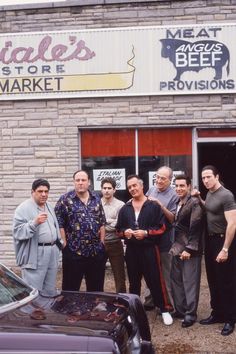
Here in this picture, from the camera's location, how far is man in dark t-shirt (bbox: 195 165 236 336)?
590cm

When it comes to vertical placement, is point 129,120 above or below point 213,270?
above

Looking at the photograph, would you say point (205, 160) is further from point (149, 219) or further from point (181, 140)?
point (149, 219)

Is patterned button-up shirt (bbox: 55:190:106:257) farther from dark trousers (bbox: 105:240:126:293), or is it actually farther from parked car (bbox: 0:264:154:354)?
parked car (bbox: 0:264:154:354)

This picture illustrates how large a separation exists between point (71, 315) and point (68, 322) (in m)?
0.17

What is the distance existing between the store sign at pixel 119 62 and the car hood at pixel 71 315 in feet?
18.3

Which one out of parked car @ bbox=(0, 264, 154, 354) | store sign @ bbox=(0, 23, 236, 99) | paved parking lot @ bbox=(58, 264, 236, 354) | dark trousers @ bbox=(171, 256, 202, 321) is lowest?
paved parking lot @ bbox=(58, 264, 236, 354)

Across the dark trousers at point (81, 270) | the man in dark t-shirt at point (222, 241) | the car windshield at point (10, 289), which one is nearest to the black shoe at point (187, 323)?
the man in dark t-shirt at point (222, 241)

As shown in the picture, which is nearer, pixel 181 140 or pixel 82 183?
pixel 82 183

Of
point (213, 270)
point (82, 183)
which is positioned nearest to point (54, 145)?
point (82, 183)

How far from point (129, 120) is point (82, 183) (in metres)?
3.50

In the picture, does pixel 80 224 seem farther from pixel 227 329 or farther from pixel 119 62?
pixel 119 62

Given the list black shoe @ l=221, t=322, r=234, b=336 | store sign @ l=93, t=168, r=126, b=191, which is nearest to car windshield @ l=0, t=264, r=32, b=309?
black shoe @ l=221, t=322, r=234, b=336

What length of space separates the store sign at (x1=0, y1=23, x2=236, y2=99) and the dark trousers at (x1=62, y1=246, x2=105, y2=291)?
3.92 meters

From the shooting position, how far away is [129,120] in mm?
9461
